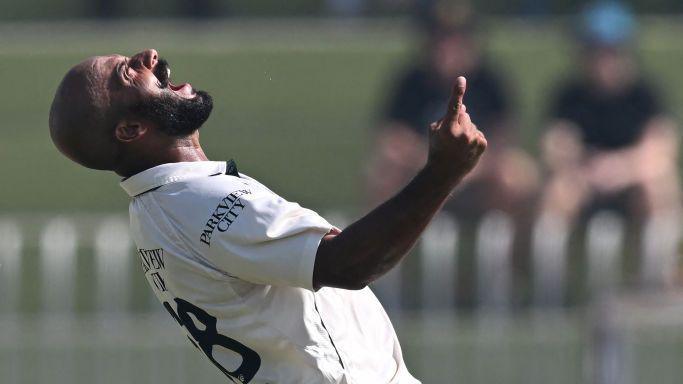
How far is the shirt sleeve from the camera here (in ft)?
12.3

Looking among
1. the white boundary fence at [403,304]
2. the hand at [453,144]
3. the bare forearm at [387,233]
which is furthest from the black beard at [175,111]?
the white boundary fence at [403,304]

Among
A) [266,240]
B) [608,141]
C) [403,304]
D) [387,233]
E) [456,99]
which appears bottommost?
[403,304]

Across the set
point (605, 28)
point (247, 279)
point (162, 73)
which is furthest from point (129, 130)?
point (605, 28)

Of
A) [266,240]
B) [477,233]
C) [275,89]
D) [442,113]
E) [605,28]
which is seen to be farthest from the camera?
[275,89]

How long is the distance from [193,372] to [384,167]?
1896 millimetres

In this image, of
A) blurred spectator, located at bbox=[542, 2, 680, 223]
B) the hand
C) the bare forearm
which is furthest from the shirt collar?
blurred spectator, located at bbox=[542, 2, 680, 223]

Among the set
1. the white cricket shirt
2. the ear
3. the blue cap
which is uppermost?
the ear

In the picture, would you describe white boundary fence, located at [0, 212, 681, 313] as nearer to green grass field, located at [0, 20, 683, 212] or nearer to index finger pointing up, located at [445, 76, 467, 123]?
green grass field, located at [0, 20, 683, 212]

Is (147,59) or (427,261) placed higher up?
(147,59)

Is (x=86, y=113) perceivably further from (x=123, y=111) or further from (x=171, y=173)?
(x=171, y=173)

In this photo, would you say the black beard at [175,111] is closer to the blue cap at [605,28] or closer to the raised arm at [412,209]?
the raised arm at [412,209]

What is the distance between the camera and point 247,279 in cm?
387

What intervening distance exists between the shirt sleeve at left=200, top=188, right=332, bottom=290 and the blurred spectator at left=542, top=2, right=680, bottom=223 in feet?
23.4

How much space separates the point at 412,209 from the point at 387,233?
8cm
